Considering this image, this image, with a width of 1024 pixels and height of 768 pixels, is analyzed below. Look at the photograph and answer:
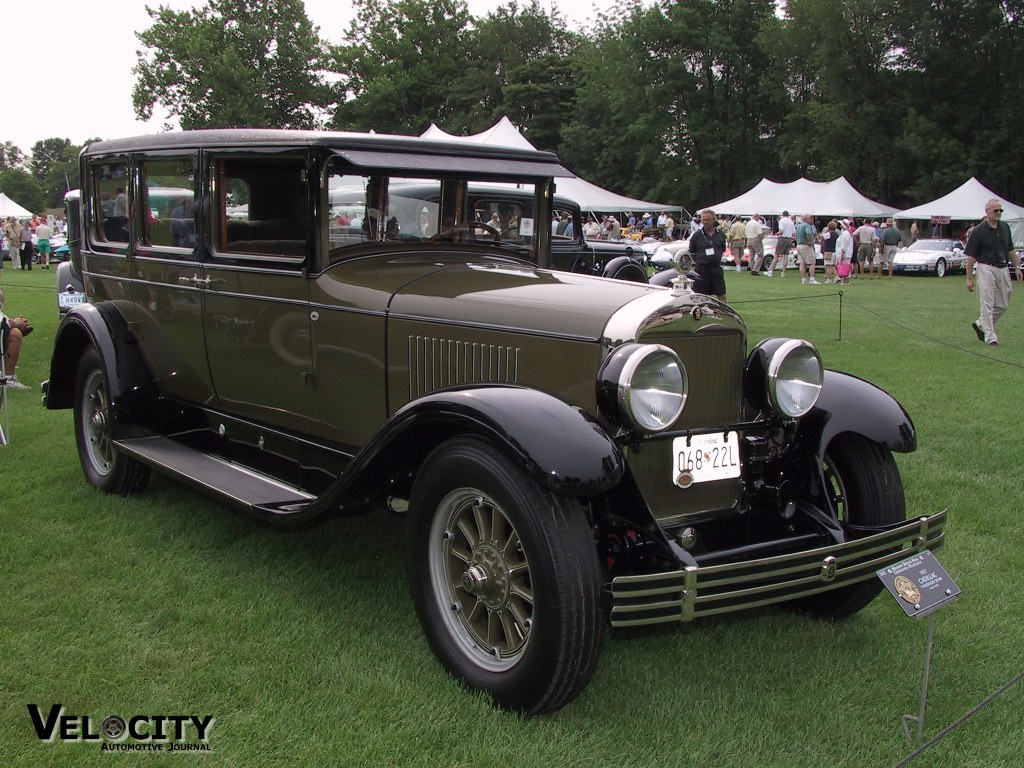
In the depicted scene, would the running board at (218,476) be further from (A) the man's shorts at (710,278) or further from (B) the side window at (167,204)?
(A) the man's shorts at (710,278)

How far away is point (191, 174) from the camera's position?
479 cm

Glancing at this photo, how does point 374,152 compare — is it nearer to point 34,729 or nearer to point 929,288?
point 34,729

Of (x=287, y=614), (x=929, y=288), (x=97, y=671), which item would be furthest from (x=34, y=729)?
(x=929, y=288)

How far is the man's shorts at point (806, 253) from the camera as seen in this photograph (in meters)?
23.3

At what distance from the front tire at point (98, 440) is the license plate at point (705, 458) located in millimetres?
3361

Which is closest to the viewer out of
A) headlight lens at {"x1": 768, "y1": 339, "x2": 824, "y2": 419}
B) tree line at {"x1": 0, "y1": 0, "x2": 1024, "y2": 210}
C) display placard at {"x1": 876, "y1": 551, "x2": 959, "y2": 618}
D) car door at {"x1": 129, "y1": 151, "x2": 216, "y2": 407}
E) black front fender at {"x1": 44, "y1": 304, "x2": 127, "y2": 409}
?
display placard at {"x1": 876, "y1": 551, "x2": 959, "y2": 618}

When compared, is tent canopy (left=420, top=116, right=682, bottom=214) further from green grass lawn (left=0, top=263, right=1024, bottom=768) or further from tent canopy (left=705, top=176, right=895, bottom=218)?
green grass lawn (left=0, top=263, right=1024, bottom=768)

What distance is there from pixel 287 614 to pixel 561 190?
2286 cm

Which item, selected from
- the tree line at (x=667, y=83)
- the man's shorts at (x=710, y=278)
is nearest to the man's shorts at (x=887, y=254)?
the tree line at (x=667, y=83)

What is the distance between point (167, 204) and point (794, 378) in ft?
11.6

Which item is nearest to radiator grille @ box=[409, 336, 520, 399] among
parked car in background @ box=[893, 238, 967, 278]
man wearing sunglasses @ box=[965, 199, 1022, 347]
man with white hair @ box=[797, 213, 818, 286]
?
man wearing sunglasses @ box=[965, 199, 1022, 347]

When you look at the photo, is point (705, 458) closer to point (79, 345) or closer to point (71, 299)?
point (79, 345)

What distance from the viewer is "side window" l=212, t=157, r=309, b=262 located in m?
4.27

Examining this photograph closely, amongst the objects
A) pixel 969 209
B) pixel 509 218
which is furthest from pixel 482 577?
pixel 969 209
